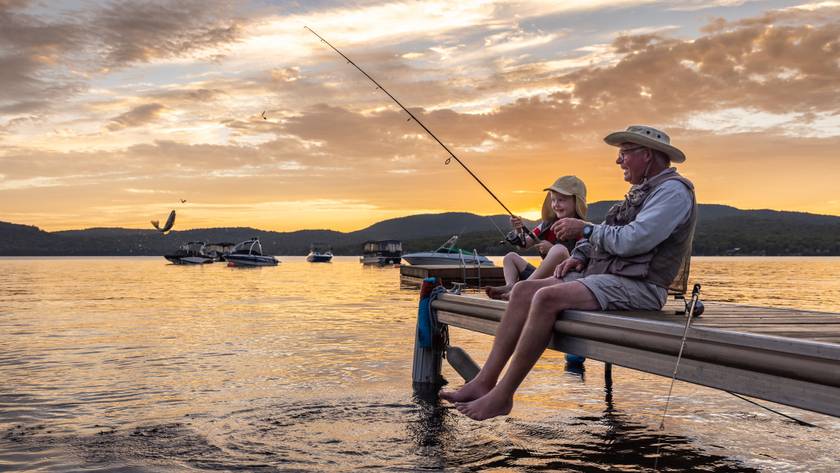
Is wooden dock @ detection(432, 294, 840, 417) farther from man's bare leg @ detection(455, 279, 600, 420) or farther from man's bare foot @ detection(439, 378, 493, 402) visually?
man's bare foot @ detection(439, 378, 493, 402)

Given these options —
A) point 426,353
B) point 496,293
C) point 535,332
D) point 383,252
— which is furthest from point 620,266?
point 383,252

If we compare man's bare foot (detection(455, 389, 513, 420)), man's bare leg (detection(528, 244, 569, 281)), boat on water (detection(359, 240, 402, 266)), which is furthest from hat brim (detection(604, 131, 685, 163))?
boat on water (detection(359, 240, 402, 266))

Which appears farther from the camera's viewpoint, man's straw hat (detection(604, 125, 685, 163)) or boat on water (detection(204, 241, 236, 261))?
boat on water (detection(204, 241, 236, 261))

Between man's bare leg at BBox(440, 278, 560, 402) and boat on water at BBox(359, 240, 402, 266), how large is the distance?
320 feet

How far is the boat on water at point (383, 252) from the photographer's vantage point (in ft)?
352

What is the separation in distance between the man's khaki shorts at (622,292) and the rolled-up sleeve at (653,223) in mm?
292

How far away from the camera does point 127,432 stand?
7047 millimetres

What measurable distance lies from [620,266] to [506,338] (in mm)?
974

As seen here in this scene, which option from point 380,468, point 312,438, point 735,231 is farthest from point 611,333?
point 735,231

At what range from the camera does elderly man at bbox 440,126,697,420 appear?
4.95 meters

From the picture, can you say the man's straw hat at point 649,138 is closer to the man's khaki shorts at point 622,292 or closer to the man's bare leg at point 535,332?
the man's khaki shorts at point 622,292

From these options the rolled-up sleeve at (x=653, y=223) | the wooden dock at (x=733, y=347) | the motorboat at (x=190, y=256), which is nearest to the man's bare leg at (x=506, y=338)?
the wooden dock at (x=733, y=347)

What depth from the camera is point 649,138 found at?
205 inches

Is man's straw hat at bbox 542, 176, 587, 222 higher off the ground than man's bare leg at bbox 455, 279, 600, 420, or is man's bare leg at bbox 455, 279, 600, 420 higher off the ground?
man's straw hat at bbox 542, 176, 587, 222
